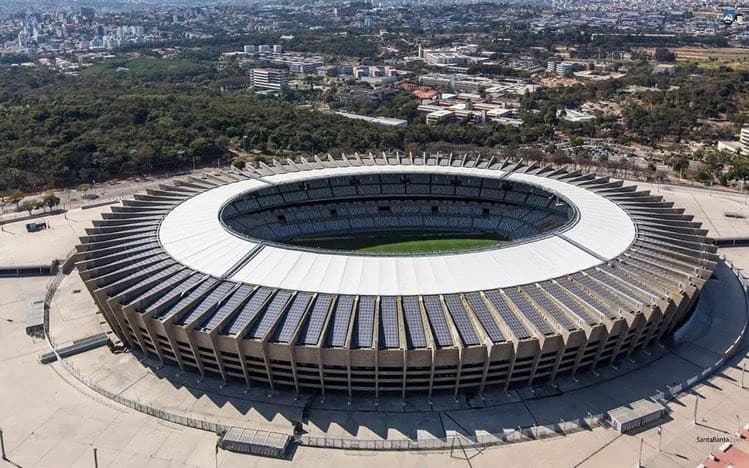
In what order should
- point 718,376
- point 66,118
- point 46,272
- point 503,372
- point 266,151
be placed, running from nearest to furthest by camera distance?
1. point 503,372
2. point 718,376
3. point 46,272
4. point 266,151
5. point 66,118

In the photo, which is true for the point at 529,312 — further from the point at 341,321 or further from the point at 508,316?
the point at 341,321

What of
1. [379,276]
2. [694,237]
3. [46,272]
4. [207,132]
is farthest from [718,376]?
[207,132]

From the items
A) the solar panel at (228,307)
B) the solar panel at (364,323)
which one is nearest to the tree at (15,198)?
the solar panel at (228,307)

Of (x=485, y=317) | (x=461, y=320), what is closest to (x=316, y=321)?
(x=461, y=320)

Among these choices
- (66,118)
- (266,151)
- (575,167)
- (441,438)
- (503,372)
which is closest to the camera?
(441,438)

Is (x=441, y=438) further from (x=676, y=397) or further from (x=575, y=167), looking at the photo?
(x=575, y=167)

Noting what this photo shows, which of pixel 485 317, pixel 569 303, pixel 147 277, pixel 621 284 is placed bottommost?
pixel 147 277
